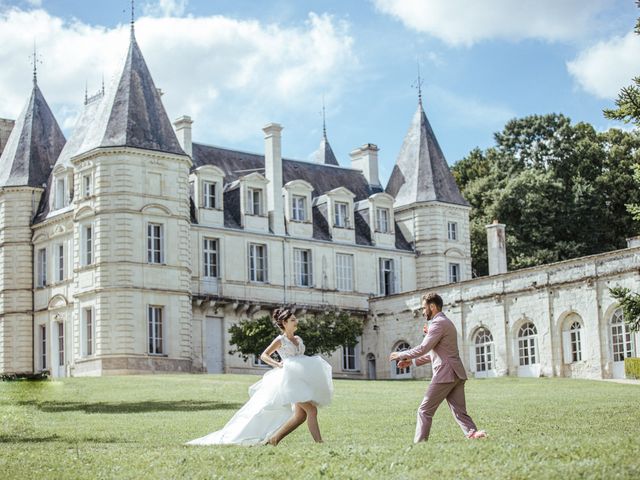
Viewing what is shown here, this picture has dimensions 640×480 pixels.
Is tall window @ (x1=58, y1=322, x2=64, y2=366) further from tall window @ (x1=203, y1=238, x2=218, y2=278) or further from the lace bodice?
the lace bodice

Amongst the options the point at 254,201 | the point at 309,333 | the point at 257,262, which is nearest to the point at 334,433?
the point at 309,333

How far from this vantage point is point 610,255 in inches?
1594

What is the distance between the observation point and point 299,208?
52688 millimetres

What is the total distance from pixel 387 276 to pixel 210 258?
972 centimetres

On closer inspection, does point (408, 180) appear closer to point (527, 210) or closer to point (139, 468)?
point (527, 210)

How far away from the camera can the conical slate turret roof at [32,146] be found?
51531 millimetres

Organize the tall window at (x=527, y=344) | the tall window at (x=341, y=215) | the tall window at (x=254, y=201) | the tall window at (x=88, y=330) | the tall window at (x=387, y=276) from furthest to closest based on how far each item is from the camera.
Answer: the tall window at (x=387, y=276)
the tall window at (x=341, y=215)
the tall window at (x=254, y=201)
the tall window at (x=88, y=330)
the tall window at (x=527, y=344)

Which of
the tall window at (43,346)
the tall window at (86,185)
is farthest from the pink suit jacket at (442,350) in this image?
the tall window at (43,346)

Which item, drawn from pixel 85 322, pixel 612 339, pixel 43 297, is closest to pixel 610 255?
pixel 612 339

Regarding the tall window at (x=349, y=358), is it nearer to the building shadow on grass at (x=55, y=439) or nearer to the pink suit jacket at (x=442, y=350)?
the building shadow on grass at (x=55, y=439)

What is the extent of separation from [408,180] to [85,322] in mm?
17863

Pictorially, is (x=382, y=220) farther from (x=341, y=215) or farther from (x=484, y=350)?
(x=484, y=350)

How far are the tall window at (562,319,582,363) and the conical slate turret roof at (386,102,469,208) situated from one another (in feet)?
44.9

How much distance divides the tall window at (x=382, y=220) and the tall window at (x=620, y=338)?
16.1 m
